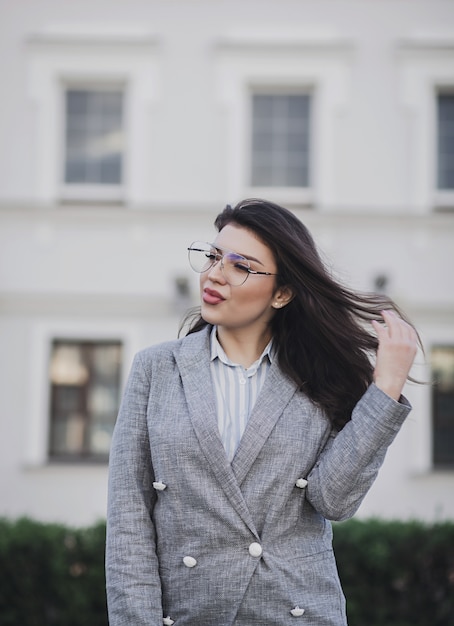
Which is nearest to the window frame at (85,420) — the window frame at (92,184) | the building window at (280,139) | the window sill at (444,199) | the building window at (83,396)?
the building window at (83,396)

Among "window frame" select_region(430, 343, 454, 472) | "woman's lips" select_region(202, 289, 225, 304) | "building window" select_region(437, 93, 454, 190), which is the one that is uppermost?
"building window" select_region(437, 93, 454, 190)

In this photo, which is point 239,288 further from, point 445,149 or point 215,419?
point 445,149

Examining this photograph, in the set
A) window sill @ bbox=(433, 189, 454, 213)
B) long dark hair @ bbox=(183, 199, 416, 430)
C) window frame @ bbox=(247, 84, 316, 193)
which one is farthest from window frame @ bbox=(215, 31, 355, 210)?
long dark hair @ bbox=(183, 199, 416, 430)

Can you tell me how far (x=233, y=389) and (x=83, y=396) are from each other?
8.41 meters

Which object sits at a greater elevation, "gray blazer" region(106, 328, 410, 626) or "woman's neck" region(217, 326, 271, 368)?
"woman's neck" region(217, 326, 271, 368)

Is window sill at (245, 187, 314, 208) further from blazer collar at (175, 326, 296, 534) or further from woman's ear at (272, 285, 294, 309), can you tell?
blazer collar at (175, 326, 296, 534)

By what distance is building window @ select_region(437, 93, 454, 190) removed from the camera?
10539 mm

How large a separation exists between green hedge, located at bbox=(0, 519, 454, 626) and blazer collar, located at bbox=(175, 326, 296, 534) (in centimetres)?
447

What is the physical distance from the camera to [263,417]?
2203 mm

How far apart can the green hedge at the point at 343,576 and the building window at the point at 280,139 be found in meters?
5.07

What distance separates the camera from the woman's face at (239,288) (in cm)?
228

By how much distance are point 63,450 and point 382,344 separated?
8713mm

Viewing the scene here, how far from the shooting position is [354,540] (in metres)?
6.52

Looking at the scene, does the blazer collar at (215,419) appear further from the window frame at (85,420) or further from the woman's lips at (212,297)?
the window frame at (85,420)
